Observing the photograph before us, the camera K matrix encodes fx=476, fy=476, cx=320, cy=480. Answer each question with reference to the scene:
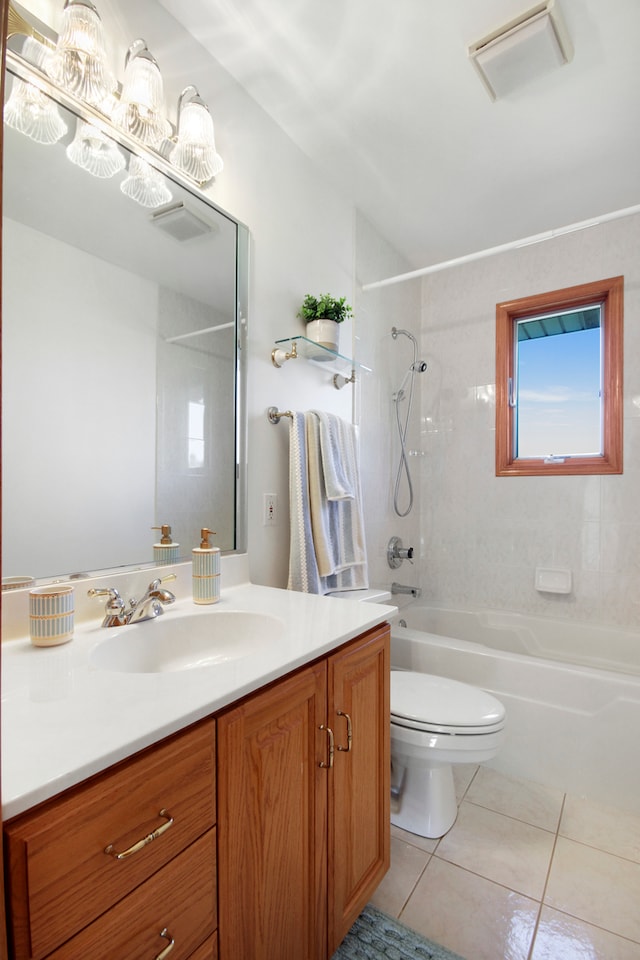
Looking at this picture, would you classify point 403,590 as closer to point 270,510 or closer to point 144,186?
point 270,510

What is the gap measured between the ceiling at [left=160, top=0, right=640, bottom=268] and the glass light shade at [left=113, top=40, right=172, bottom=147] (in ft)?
0.99

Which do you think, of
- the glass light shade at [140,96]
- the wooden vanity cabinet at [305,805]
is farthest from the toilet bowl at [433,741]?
the glass light shade at [140,96]

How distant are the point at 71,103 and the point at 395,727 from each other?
192 cm

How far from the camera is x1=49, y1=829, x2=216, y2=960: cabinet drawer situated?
0.60m

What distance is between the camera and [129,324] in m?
1.27

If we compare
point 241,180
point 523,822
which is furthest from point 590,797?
point 241,180

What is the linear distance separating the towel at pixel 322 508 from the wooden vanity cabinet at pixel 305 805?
522mm

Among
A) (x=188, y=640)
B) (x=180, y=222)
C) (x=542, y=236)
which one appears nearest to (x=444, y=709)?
(x=188, y=640)

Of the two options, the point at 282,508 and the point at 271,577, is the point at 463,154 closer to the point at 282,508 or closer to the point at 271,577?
the point at 282,508

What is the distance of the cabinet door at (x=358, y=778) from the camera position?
3.50ft

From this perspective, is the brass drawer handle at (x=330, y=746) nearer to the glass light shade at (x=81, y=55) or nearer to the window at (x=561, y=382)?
the glass light shade at (x=81, y=55)

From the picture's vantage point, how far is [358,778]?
1.15m

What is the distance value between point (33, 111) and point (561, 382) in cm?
264

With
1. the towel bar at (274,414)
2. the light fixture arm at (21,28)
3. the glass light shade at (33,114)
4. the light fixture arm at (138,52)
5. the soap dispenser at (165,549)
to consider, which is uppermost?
the light fixture arm at (138,52)
